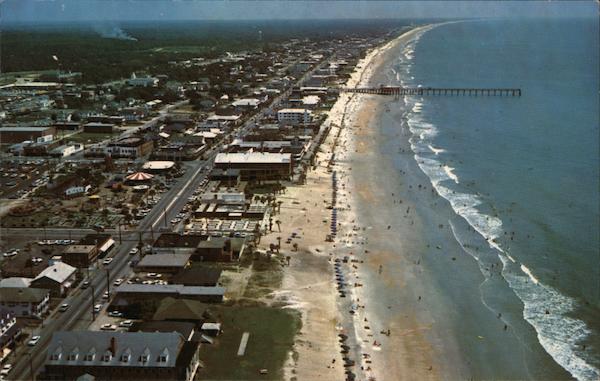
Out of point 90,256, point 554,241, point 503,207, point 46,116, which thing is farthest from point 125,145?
point 554,241

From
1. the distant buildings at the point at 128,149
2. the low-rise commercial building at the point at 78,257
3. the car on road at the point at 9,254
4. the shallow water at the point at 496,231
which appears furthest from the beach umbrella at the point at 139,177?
the low-rise commercial building at the point at 78,257

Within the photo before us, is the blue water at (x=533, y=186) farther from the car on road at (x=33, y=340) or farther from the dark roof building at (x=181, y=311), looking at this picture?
the car on road at (x=33, y=340)

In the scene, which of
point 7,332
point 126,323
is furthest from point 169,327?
point 7,332

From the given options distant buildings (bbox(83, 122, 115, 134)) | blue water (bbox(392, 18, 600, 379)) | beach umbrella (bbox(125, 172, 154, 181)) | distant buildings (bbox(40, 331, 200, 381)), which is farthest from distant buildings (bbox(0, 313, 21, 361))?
distant buildings (bbox(83, 122, 115, 134))

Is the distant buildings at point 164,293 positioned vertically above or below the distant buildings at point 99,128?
above

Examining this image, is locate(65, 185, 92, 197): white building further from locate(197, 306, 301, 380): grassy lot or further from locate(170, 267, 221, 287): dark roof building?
locate(197, 306, 301, 380): grassy lot

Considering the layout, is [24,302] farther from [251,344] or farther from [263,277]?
[263,277]
